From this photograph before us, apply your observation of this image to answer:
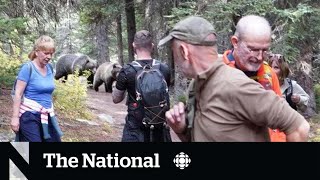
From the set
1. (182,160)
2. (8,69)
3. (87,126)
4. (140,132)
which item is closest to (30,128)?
(140,132)

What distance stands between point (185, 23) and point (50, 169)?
1.11 metres

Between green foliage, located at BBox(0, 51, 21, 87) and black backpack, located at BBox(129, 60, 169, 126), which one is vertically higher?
black backpack, located at BBox(129, 60, 169, 126)

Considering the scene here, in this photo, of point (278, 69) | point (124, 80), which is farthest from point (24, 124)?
point (278, 69)

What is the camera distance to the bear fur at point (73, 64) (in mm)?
25266

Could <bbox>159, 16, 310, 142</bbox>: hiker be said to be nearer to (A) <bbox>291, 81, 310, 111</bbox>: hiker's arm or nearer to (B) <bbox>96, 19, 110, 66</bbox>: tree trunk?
(A) <bbox>291, 81, 310, 111</bbox>: hiker's arm

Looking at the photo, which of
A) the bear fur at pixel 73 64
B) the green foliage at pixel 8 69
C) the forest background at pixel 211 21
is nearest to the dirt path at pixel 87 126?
the green foliage at pixel 8 69

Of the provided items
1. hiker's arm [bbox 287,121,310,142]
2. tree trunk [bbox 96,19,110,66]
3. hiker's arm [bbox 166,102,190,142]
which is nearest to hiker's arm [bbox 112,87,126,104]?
hiker's arm [bbox 166,102,190,142]

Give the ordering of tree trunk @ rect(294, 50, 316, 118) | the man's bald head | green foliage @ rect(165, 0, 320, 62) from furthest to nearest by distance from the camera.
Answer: tree trunk @ rect(294, 50, 316, 118) → green foliage @ rect(165, 0, 320, 62) → the man's bald head

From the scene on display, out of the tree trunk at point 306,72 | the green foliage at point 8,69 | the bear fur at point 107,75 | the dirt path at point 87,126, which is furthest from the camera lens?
the bear fur at point 107,75

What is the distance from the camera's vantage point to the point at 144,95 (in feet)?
16.7

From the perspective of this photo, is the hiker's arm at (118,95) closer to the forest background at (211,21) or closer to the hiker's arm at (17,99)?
the hiker's arm at (17,99)

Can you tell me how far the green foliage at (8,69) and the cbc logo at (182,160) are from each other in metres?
10.3

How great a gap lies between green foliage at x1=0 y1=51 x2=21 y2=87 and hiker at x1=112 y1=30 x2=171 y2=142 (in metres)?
7.66

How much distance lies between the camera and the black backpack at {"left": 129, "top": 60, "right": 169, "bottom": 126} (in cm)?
509
